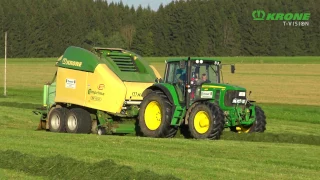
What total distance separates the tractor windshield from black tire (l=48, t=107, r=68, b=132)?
15.6ft

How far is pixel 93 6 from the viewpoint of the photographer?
367 feet

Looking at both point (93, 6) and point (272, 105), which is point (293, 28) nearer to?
point (93, 6)

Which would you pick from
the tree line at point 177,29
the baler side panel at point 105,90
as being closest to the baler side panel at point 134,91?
the baler side panel at point 105,90

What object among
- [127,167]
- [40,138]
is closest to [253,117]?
[40,138]

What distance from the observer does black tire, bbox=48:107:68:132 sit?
19331 mm

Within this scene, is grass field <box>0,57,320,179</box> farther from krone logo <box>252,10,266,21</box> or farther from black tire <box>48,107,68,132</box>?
krone logo <box>252,10,266,21</box>

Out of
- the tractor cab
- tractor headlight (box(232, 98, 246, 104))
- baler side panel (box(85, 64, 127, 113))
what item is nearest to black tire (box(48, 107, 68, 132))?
baler side panel (box(85, 64, 127, 113))

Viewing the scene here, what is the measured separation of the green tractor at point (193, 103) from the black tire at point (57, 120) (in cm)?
322

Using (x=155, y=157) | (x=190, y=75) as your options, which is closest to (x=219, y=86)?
(x=190, y=75)

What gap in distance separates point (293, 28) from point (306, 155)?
91848 mm

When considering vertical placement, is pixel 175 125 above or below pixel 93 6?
below

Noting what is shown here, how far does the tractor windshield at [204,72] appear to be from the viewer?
1659 centimetres

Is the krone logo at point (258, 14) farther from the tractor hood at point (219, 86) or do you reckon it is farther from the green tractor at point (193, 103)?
the tractor hood at point (219, 86)

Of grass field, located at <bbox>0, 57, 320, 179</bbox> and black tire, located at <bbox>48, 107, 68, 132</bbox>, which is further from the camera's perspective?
black tire, located at <bbox>48, 107, 68, 132</bbox>
